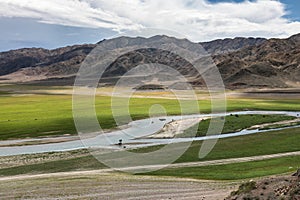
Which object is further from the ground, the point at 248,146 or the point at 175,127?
the point at 248,146

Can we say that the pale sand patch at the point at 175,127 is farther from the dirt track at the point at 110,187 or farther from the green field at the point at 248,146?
the dirt track at the point at 110,187

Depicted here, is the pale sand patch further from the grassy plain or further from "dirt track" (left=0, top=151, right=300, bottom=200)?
"dirt track" (left=0, top=151, right=300, bottom=200)

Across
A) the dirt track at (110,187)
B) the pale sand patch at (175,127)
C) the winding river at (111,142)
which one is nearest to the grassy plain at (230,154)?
the dirt track at (110,187)

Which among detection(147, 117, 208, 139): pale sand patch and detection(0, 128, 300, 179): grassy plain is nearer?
detection(0, 128, 300, 179): grassy plain

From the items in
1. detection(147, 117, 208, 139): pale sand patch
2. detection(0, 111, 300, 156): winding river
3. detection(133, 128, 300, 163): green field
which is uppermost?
detection(133, 128, 300, 163): green field

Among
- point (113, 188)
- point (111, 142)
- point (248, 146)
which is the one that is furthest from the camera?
point (111, 142)

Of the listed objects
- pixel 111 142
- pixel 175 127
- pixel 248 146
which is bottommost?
pixel 111 142

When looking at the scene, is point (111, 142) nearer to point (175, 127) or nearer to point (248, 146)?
point (175, 127)

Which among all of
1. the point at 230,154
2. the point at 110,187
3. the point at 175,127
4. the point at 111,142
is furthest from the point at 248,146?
the point at 110,187

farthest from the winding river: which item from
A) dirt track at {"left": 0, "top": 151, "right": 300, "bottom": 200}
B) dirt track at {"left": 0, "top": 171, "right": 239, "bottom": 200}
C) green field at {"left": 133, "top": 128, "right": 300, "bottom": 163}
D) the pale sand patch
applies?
dirt track at {"left": 0, "top": 171, "right": 239, "bottom": 200}

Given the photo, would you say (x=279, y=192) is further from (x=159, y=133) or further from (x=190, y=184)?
(x=159, y=133)

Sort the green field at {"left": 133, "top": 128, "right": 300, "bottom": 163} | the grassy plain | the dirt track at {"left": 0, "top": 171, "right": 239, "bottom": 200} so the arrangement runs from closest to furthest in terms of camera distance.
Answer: the dirt track at {"left": 0, "top": 171, "right": 239, "bottom": 200} < the grassy plain < the green field at {"left": 133, "top": 128, "right": 300, "bottom": 163}

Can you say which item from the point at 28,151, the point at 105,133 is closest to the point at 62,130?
the point at 105,133
